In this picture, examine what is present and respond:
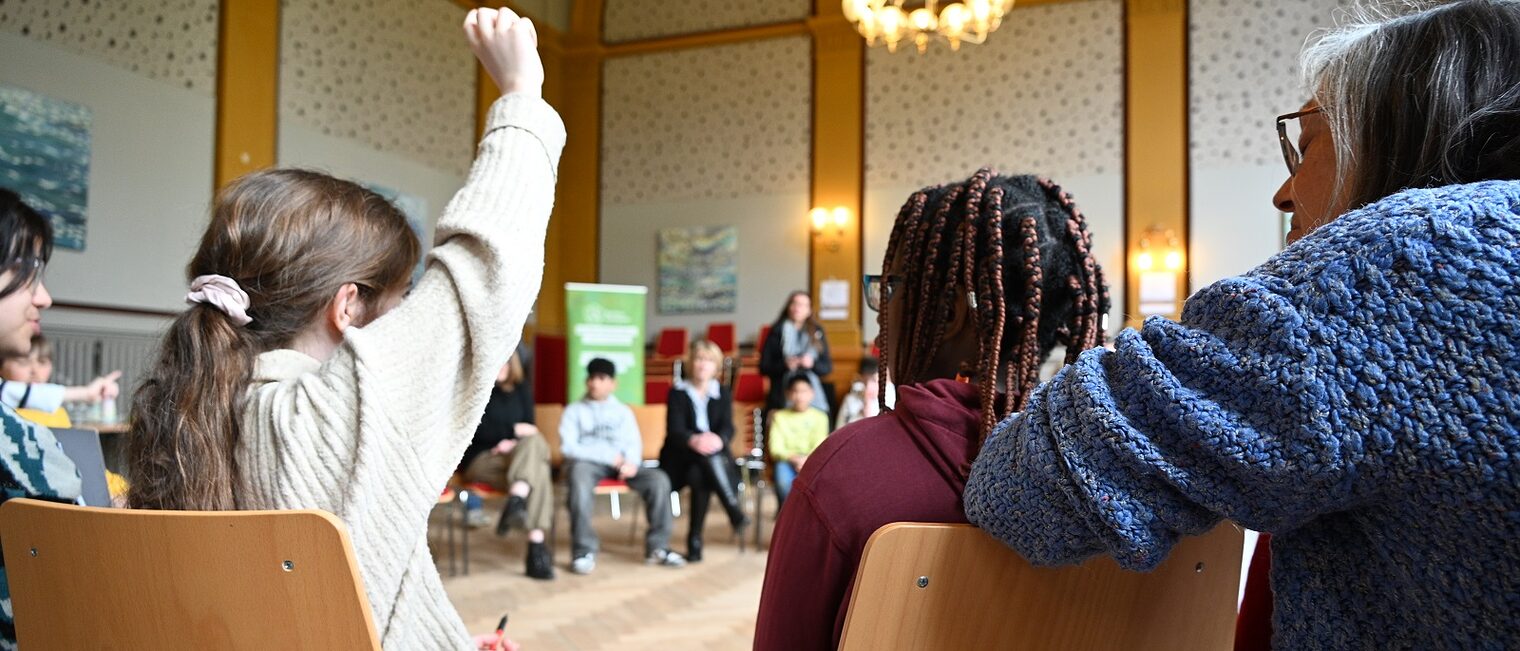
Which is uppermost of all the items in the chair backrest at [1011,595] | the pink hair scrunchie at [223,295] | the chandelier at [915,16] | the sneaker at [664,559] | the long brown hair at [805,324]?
the chandelier at [915,16]

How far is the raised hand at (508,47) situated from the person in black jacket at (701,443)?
13.1ft

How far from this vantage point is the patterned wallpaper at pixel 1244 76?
8617 millimetres

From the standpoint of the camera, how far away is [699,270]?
10.2 m

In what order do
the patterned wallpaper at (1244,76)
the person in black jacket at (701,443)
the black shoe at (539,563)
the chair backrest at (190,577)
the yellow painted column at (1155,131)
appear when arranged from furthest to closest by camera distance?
the yellow painted column at (1155,131), the patterned wallpaper at (1244,76), the person in black jacket at (701,443), the black shoe at (539,563), the chair backrest at (190,577)

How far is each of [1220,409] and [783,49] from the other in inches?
387

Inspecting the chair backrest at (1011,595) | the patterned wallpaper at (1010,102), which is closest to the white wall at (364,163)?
the patterned wallpaper at (1010,102)

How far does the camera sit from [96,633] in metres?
0.94

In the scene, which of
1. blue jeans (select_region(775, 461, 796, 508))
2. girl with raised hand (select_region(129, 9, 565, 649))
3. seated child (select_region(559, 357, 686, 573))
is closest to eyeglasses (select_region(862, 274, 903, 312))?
girl with raised hand (select_region(129, 9, 565, 649))

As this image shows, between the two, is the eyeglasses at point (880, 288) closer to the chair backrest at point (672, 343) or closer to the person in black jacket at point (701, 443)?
the person in black jacket at point (701, 443)

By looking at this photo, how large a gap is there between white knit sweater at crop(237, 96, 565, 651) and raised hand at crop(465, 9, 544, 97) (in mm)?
131

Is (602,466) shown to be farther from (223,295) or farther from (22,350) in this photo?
(223,295)

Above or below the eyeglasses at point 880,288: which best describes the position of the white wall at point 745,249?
above

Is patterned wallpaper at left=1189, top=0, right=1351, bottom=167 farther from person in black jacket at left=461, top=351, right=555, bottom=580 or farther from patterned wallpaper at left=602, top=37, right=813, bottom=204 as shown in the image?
person in black jacket at left=461, top=351, right=555, bottom=580

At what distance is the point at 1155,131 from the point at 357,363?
8.92 metres
